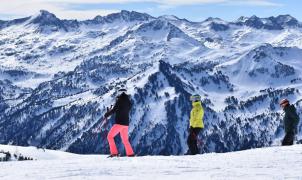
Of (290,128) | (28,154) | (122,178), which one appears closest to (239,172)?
(122,178)

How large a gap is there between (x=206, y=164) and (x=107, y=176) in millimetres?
4849

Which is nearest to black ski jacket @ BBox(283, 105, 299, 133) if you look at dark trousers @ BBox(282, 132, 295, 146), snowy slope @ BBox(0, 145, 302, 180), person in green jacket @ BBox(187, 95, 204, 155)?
dark trousers @ BBox(282, 132, 295, 146)

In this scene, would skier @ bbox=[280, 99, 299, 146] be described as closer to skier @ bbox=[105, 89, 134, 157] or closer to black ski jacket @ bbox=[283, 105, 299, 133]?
black ski jacket @ bbox=[283, 105, 299, 133]

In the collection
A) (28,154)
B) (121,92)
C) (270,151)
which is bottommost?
(28,154)

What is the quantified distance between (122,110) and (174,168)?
14.9 feet

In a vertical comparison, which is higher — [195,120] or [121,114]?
[121,114]

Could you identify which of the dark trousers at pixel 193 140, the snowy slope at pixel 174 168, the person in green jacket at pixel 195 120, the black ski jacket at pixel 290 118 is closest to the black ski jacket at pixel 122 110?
the snowy slope at pixel 174 168

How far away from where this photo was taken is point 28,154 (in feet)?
610

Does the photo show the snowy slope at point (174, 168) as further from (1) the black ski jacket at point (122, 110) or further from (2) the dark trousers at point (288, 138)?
(2) the dark trousers at point (288, 138)

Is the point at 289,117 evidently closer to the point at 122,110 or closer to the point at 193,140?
the point at 193,140

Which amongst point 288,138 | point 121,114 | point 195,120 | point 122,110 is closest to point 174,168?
point 121,114

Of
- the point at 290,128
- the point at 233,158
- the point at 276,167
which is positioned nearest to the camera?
the point at 276,167

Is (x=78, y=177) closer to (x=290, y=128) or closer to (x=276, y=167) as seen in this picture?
(x=276, y=167)

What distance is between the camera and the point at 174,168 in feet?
68.9
